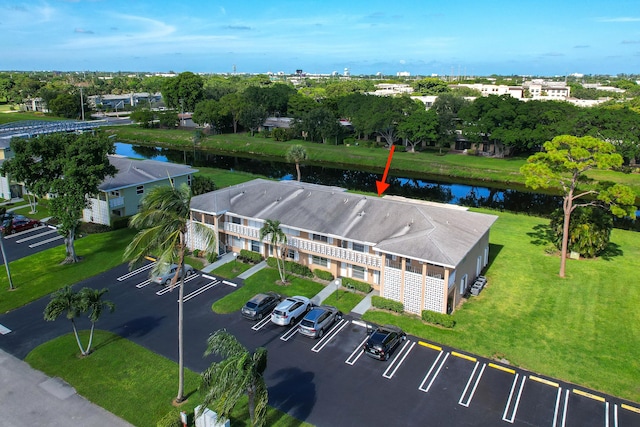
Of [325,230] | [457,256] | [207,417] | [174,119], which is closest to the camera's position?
[207,417]

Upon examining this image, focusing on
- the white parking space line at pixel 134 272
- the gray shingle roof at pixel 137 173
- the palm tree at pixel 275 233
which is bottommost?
the white parking space line at pixel 134 272

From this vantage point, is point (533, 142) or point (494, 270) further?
point (533, 142)

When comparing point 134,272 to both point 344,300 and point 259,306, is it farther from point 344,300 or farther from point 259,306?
point 344,300

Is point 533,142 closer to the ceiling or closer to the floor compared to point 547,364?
closer to the ceiling

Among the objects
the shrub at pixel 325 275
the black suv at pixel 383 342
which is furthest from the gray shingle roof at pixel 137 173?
the black suv at pixel 383 342

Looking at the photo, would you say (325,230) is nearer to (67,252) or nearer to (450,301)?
(450,301)

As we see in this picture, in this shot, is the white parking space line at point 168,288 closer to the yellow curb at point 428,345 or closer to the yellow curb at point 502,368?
the yellow curb at point 428,345

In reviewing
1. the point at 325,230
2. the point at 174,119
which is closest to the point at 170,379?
the point at 325,230
